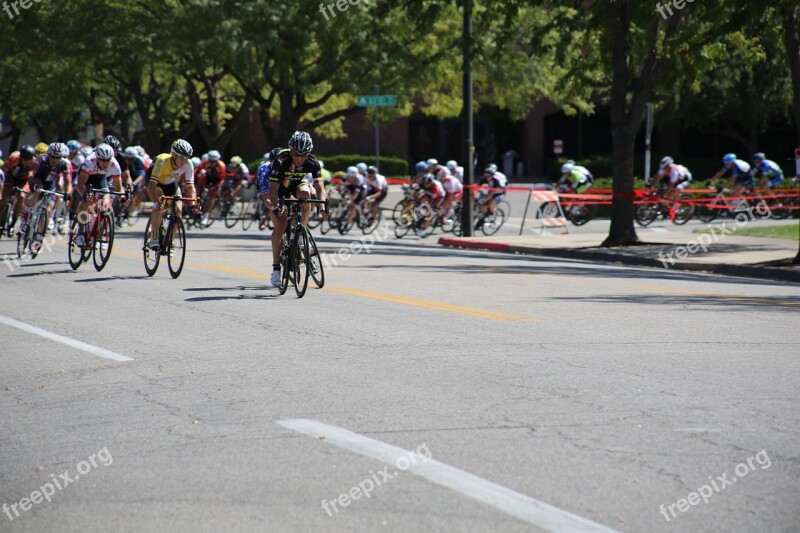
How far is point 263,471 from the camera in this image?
19.8 ft

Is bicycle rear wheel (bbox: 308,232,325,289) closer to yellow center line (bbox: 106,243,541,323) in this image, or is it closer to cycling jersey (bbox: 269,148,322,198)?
yellow center line (bbox: 106,243,541,323)

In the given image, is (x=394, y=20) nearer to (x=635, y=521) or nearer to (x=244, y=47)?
(x=244, y=47)

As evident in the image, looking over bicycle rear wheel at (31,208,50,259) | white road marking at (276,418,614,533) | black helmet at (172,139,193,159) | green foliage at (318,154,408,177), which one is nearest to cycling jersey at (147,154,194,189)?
black helmet at (172,139,193,159)

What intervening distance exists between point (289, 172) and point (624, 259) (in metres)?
10.3

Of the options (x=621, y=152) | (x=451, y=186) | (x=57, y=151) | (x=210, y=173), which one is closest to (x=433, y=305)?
(x=57, y=151)

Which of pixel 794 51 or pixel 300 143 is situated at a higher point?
pixel 794 51

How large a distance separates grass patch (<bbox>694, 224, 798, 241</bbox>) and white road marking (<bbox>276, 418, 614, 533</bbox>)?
2166 cm

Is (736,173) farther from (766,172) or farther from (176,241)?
(176,241)

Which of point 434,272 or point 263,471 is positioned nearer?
point 263,471

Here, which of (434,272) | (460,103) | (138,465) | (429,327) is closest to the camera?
(138,465)

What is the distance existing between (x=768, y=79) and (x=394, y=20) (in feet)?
68.3

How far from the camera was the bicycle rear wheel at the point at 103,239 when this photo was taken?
55.7 feet

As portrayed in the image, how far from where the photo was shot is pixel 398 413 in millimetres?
7355

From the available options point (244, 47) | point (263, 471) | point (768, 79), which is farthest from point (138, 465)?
point (768, 79)
